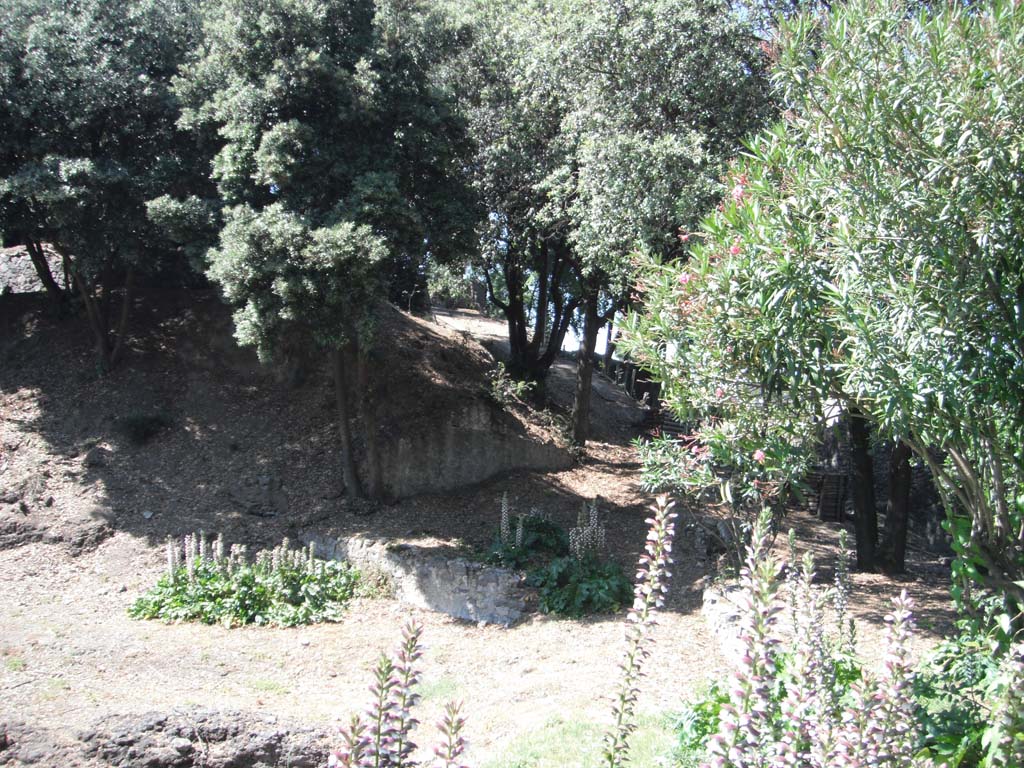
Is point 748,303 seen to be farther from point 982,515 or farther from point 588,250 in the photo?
point 588,250

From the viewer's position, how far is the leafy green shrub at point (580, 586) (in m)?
9.27

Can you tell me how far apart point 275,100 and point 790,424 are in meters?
8.13

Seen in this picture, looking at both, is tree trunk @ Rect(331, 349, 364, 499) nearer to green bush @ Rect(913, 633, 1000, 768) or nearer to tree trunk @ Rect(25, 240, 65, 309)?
tree trunk @ Rect(25, 240, 65, 309)

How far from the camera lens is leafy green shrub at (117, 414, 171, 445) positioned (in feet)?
42.8

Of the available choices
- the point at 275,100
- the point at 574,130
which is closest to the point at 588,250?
the point at 574,130

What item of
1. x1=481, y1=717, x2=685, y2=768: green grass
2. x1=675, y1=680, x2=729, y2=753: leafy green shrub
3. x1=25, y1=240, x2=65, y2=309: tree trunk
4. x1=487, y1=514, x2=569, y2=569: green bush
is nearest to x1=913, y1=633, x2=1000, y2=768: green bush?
x1=675, y1=680, x2=729, y2=753: leafy green shrub

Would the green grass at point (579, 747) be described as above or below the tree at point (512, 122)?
below

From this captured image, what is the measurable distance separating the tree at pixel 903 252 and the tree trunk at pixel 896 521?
183 inches

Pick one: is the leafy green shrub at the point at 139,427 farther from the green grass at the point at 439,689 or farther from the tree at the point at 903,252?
the tree at the point at 903,252

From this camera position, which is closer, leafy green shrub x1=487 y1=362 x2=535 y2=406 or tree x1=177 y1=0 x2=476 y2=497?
tree x1=177 y1=0 x2=476 y2=497

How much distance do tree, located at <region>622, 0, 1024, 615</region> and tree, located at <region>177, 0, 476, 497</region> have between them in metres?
5.78

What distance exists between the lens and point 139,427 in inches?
516

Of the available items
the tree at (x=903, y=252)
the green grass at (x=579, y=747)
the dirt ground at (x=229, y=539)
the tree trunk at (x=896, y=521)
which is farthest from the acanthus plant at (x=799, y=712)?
the tree trunk at (x=896, y=521)

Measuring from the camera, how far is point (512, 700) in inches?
281
